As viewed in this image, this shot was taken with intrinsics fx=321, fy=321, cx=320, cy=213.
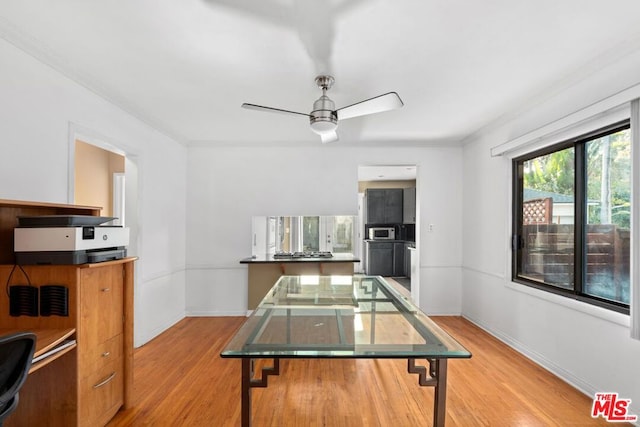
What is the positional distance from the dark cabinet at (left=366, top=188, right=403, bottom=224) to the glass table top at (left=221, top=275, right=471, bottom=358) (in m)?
5.59

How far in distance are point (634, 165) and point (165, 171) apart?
441 cm

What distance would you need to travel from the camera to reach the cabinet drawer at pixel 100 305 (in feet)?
6.02

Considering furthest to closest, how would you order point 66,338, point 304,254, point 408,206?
point 408,206 → point 304,254 → point 66,338

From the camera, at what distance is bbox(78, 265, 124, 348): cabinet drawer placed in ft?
6.02

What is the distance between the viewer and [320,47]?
2084 mm

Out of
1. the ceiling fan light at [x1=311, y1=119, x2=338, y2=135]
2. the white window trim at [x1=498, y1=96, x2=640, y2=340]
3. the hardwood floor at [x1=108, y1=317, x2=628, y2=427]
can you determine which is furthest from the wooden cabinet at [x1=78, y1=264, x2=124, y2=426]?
the white window trim at [x1=498, y1=96, x2=640, y2=340]

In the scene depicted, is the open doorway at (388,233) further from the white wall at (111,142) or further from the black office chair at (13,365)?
the black office chair at (13,365)

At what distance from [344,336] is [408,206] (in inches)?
257

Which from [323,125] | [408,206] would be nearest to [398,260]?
[408,206]

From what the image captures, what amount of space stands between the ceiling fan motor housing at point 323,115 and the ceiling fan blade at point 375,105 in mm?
96

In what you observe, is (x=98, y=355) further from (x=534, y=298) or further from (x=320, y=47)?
(x=534, y=298)

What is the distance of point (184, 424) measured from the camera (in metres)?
2.10

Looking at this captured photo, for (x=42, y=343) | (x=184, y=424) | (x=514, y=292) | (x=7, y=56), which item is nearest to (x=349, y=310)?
(x=184, y=424)

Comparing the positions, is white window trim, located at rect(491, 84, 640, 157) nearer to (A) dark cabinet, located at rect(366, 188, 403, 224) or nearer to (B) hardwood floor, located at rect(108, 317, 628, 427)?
(B) hardwood floor, located at rect(108, 317, 628, 427)
